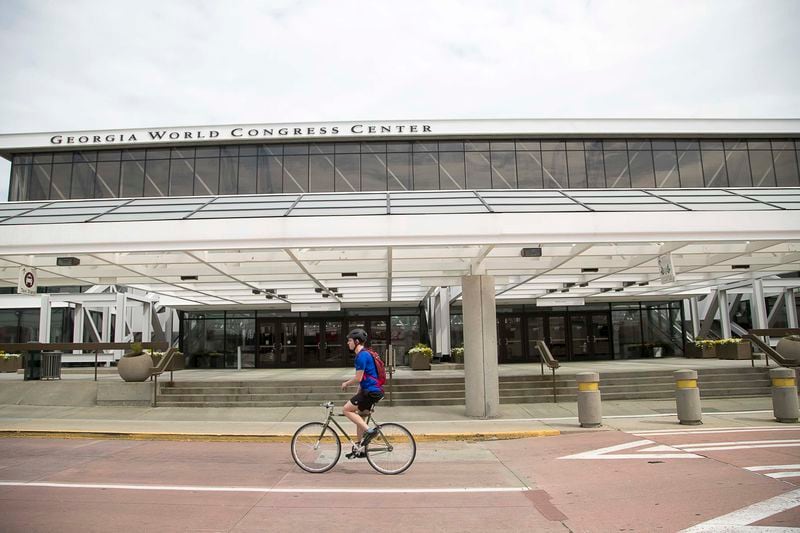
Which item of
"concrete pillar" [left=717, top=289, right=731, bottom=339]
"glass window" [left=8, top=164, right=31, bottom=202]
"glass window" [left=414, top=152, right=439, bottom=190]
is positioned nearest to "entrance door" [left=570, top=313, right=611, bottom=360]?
"concrete pillar" [left=717, top=289, right=731, bottom=339]

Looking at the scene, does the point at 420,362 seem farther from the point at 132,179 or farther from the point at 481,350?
the point at 132,179

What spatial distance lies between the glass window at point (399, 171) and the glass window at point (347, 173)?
1.97 meters

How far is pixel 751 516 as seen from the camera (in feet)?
18.5

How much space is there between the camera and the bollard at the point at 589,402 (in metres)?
11.6

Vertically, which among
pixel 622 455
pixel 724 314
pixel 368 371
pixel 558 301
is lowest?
pixel 622 455

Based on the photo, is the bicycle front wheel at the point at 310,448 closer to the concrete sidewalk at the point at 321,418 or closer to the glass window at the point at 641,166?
the concrete sidewalk at the point at 321,418

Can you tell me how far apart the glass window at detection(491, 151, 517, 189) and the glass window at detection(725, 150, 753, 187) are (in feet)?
46.4

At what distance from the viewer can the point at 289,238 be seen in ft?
38.0

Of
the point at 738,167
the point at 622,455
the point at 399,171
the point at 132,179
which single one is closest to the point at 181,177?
the point at 132,179

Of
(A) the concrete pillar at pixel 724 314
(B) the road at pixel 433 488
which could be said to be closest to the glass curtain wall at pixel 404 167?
(A) the concrete pillar at pixel 724 314

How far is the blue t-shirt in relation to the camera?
7969mm

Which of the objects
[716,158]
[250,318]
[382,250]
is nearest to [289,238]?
[382,250]

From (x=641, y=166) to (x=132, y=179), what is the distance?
3296 centimetres

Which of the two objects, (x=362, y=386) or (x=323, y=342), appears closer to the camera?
(x=362, y=386)
